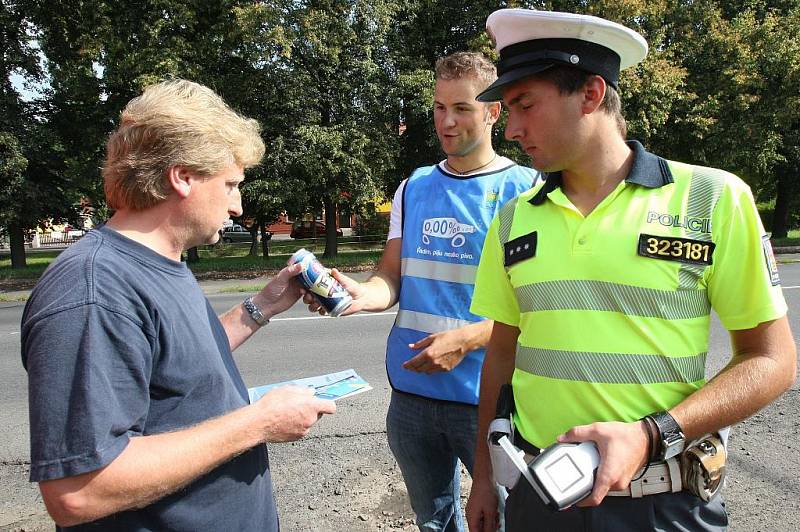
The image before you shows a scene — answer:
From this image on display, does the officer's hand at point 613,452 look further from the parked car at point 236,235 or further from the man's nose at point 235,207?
the parked car at point 236,235

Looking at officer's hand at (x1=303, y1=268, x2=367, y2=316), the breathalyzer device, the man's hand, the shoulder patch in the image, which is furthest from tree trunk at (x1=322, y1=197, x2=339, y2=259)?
the breathalyzer device

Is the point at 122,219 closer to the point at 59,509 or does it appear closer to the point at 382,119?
the point at 59,509

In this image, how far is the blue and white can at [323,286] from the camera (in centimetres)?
243

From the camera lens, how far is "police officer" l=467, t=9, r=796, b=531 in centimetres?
146

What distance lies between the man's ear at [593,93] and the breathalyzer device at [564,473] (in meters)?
0.94

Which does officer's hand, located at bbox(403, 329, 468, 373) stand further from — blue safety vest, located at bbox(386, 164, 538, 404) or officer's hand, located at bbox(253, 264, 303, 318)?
officer's hand, located at bbox(253, 264, 303, 318)

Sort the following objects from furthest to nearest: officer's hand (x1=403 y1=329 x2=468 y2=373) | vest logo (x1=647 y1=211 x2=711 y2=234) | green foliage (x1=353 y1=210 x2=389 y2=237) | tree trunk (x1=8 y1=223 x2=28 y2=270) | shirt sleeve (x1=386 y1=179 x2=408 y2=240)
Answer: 1. green foliage (x1=353 y1=210 x2=389 y2=237)
2. tree trunk (x1=8 y1=223 x2=28 y2=270)
3. shirt sleeve (x1=386 y1=179 x2=408 y2=240)
4. officer's hand (x1=403 y1=329 x2=468 y2=373)
5. vest logo (x1=647 y1=211 x2=711 y2=234)

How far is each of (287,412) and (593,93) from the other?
1258mm

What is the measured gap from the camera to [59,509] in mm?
1284

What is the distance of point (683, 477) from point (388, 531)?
198 cm

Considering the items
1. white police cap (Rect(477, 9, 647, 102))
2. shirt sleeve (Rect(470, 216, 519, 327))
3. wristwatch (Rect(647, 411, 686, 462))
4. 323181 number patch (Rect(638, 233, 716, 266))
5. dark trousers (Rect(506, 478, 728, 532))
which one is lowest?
dark trousers (Rect(506, 478, 728, 532))

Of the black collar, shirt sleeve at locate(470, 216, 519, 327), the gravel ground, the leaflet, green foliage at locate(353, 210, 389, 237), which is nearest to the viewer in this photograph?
the black collar

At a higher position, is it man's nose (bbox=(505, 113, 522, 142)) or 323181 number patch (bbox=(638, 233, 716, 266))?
man's nose (bbox=(505, 113, 522, 142))

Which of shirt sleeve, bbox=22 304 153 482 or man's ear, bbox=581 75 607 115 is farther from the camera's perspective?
man's ear, bbox=581 75 607 115
